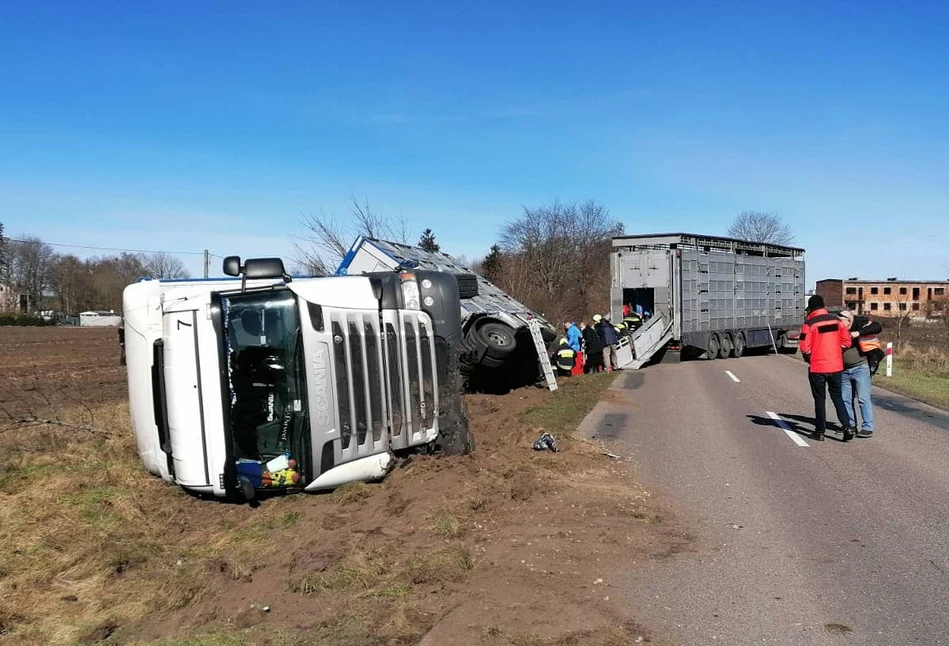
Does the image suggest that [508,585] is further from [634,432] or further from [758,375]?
[758,375]

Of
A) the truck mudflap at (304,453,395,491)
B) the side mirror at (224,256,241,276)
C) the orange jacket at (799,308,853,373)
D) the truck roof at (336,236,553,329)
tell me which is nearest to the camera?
the truck mudflap at (304,453,395,491)

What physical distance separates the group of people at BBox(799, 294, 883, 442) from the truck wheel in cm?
603

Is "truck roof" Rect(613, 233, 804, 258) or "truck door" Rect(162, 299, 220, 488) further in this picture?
"truck roof" Rect(613, 233, 804, 258)

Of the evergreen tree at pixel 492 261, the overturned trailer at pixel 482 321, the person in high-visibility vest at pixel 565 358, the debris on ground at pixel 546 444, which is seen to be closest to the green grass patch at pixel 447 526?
the debris on ground at pixel 546 444

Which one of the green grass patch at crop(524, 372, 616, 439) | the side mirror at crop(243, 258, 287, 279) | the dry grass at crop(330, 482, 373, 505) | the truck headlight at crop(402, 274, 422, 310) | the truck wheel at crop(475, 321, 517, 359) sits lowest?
the green grass patch at crop(524, 372, 616, 439)

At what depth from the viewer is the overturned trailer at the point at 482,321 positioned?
13578mm

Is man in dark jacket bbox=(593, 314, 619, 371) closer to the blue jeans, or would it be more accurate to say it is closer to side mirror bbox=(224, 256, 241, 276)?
the blue jeans

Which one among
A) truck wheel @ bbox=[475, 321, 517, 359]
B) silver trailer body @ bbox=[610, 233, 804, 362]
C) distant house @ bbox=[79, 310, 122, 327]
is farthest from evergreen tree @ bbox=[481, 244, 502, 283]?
distant house @ bbox=[79, 310, 122, 327]

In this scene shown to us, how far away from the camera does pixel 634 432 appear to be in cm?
1112

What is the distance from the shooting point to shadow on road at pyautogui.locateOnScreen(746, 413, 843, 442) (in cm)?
1055

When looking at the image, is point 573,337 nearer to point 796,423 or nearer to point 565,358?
point 565,358

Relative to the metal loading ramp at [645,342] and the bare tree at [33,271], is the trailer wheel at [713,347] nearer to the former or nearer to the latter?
the metal loading ramp at [645,342]

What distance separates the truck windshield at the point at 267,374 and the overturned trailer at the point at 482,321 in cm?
686

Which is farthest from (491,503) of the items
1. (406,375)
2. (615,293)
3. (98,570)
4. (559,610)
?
(615,293)
